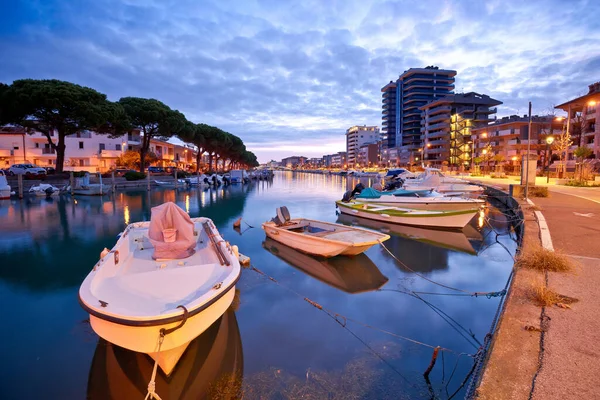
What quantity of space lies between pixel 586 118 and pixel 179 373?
2637 inches

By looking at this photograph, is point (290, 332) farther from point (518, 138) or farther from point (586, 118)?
point (518, 138)

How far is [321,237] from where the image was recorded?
11656 mm

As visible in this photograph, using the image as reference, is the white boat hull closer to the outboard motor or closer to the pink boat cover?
the outboard motor

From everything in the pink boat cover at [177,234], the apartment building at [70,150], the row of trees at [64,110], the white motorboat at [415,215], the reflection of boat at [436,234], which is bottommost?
the reflection of boat at [436,234]

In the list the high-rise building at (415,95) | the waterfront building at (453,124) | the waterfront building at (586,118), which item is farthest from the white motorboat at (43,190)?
the high-rise building at (415,95)

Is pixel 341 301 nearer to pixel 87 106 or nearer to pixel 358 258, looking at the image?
pixel 358 258

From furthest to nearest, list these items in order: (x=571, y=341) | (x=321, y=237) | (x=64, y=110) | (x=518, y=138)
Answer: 1. (x=518, y=138)
2. (x=64, y=110)
3. (x=321, y=237)
4. (x=571, y=341)

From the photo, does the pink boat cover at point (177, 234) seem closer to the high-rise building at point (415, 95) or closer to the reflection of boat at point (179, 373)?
the reflection of boat at point (179, 373)

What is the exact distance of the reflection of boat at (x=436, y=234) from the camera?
14.7 meters

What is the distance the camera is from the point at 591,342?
434 centimetres

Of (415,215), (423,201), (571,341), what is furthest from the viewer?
(423,201)

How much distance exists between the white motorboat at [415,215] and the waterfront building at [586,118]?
1553 inches

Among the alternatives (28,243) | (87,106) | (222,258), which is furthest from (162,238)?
(87,106)

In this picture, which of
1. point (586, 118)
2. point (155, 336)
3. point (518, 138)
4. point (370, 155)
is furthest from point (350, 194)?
point (370, 155)
